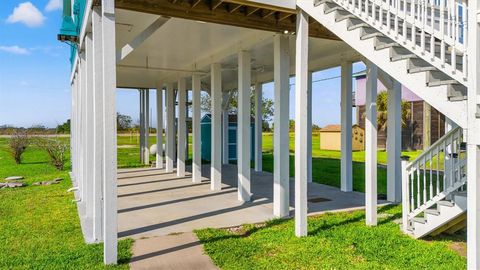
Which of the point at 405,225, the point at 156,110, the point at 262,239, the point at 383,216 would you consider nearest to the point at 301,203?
the point at 262,239

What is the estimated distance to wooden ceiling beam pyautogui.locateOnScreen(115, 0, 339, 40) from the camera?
4.58m

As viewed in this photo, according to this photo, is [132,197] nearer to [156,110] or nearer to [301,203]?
[301,203]

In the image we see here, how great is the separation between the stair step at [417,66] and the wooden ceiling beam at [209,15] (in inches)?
92.5

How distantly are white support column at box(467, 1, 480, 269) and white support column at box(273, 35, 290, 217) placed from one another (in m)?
3.07

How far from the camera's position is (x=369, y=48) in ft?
12.5

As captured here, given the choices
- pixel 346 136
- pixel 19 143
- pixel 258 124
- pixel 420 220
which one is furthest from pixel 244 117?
pixel 19 143

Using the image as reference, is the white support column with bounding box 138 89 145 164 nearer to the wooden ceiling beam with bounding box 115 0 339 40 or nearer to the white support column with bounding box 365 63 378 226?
the wooden ceiling beam with bounding box 115 0 339 40

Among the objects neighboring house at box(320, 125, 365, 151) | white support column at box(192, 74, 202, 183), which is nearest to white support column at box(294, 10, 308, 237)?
white support column at box(192, 74, 202, 183)

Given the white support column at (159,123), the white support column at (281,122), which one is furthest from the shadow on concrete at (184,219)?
the white support column at (159,123)

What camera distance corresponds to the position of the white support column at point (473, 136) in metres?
2.69

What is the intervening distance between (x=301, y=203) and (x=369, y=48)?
2.12 metres

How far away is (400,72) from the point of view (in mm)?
3400

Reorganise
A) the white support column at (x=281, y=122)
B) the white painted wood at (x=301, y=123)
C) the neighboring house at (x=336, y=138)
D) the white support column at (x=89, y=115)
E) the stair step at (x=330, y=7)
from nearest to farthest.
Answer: the stair step at (x=330, y=7) < the white painted wood at (x=301, y=123) < the white support column at (x=89, y=115) < the white support column at (x=281, y=122) < the neighboring house at (x=336, y=138)

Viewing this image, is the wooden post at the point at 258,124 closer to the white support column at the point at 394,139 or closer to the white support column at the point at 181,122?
the white support column at the point at 181,122
